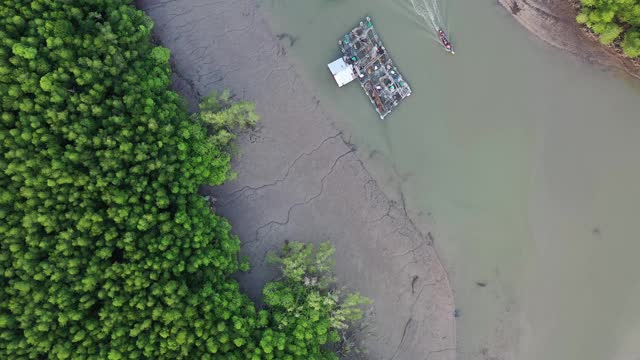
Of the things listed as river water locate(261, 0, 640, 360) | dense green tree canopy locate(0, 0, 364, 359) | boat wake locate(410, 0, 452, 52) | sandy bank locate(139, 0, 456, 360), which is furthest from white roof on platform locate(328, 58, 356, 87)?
dense green tree canopy locate(0, 0, 364, 359)

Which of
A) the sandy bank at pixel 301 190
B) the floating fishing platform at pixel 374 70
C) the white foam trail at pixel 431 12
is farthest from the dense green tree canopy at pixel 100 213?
the white foam trail at pixel 431 12

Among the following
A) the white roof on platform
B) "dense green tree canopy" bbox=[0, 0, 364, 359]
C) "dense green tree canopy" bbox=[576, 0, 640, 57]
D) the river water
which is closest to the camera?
"dense green tree canopy" bbox=[0, 0, 364, 359]

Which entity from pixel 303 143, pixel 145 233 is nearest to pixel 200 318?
pixel 145 233

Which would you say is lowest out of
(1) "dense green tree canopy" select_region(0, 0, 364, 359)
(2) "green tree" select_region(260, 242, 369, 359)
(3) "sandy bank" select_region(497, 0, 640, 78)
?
(2) "green tree" select_region(260, 242, 369, 359)

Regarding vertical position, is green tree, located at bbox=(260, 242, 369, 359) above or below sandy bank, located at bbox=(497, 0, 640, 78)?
below

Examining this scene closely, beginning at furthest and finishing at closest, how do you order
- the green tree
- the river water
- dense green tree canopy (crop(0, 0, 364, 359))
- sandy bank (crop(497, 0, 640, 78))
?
sandy bank (crop(497, 0, 640, 78)), the river water, the green tree, dense green tree canopy (crop(0, 0, 364, 359))

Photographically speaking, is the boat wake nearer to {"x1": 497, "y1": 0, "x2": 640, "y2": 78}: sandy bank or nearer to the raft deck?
the raft deck

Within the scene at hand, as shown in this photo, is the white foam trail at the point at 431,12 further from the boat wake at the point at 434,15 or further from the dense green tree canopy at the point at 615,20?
the dense green tree canopy at the point at 615,20

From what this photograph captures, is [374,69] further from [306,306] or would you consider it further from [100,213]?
[100,213]
